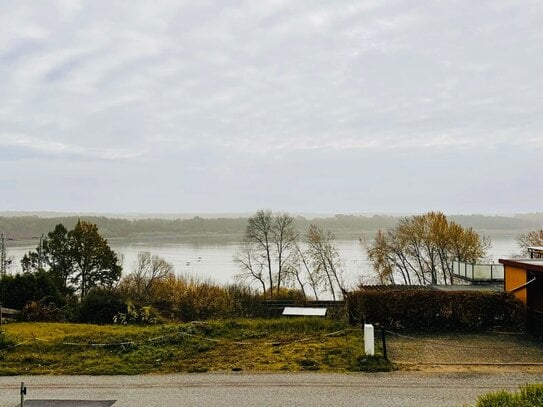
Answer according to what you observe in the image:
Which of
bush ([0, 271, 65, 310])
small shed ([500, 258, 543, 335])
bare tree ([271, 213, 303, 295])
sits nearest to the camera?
small shed ([500, 258, 543, 335])

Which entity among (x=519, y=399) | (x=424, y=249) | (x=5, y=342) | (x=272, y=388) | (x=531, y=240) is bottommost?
(x=272, y=388)

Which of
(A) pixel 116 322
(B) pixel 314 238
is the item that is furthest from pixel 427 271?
(A) pixel 116 322

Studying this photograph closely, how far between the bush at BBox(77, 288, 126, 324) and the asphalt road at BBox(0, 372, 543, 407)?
7399 millimetres

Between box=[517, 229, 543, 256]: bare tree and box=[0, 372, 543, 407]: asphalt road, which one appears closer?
box=[0, 372, 543, 407]: asphalt road

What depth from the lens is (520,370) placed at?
10.5 meters

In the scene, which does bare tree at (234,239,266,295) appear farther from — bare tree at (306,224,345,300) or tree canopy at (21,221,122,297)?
tree canopy at (21,221,122,297)

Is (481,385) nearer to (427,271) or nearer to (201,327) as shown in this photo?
(201,327)

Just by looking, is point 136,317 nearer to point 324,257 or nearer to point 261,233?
point 324,257

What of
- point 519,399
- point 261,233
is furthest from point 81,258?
point 519,399

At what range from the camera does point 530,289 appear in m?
15.3

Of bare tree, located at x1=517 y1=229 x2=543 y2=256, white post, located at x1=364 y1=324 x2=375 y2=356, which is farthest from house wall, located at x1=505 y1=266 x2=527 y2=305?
bare tree, located at x1=517 y1=229 x2=543 y2=256

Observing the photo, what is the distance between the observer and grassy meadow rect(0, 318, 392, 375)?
1091cm

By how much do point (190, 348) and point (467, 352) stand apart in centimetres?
644

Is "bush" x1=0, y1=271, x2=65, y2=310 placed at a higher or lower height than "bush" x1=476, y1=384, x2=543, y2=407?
lower
